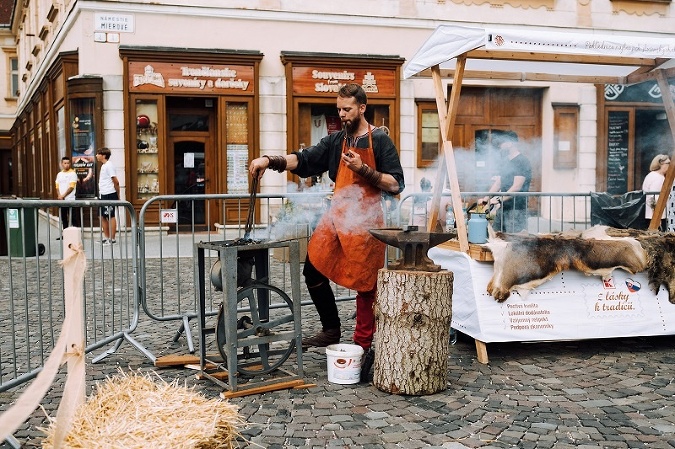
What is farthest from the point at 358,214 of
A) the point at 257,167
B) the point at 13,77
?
the point at 13,77

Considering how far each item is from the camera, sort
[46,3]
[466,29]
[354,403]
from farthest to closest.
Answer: [46,3]
[466,29]
[354,403]

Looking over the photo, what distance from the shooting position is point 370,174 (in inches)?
174

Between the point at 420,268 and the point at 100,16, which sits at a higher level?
the point at 100,16

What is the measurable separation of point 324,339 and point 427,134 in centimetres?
1025

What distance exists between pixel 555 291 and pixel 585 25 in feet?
39.8

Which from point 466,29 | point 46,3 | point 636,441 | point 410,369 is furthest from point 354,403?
point 46,3

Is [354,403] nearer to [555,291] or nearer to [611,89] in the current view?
[555,291]

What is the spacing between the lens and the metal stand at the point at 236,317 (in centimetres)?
404

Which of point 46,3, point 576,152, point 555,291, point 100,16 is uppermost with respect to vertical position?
point 46,3

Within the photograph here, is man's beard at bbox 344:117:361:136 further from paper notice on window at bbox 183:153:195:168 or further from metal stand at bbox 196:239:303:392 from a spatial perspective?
paper notice on window at bbox 183:153:195:168

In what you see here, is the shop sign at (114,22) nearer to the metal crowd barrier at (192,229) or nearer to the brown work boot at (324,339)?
the metal crowd barrier at (192,229)

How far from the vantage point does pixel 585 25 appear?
1541cm

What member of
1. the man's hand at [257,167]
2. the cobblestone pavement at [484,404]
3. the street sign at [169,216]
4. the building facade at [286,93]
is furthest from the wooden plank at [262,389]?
the building facade at [286,93]

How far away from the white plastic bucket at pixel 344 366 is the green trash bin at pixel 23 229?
75.3 inches
